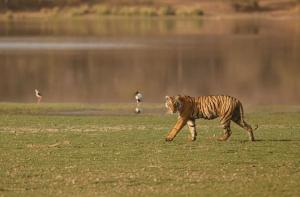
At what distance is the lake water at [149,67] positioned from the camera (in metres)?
34.4

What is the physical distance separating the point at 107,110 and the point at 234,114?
1148 centimetres

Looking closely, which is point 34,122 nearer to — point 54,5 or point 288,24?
point 288,24

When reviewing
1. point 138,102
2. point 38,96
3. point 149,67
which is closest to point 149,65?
point 149,67

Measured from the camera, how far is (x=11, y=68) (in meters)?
43.0

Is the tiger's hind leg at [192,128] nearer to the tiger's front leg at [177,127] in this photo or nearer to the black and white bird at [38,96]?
the tiger's front leg at [177,127]

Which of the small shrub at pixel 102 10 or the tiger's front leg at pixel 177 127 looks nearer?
the tiger's front leg at pixel 177 127

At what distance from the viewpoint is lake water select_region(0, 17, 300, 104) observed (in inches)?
1352

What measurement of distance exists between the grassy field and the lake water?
11.1 m

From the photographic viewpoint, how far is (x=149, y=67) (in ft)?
144

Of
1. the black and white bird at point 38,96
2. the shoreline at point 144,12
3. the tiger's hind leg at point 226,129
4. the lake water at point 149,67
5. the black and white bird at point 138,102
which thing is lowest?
the tiger's hind leg at point 226,129

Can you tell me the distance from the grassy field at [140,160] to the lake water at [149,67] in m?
11.1

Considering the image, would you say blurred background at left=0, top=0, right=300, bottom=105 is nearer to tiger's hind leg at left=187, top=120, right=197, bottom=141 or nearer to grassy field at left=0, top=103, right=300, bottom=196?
grassy field at left=0, top=103, right=300, bottom=196

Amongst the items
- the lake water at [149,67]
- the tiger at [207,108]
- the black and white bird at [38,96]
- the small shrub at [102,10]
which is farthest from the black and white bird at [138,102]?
the small shrub at [102,10]

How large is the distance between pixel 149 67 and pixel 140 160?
2959 centimetres
